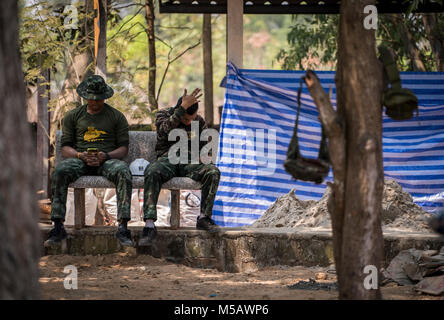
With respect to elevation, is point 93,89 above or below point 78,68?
below

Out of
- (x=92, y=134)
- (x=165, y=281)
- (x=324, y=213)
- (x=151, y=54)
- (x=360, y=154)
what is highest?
(x=151, y=54)

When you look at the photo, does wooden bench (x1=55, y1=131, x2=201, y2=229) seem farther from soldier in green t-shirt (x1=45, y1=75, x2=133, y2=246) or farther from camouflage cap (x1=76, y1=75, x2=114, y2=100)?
camouflage cap (x1=76, y1=75, x2=114, y2=100)

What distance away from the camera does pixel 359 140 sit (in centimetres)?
441

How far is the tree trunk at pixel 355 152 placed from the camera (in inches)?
172

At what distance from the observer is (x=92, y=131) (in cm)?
739

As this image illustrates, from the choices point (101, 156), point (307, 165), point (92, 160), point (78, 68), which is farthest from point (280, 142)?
point (78, 68)

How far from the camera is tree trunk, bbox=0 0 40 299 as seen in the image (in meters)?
3.14

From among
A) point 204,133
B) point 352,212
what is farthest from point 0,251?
point 204,133

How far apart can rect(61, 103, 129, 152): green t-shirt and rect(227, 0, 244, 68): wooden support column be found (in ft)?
6.21

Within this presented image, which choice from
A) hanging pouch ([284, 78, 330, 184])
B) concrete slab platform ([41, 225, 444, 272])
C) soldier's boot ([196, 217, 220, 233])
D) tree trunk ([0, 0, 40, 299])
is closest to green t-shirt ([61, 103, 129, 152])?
concrete slab platform ([41, 225, 444, 272])

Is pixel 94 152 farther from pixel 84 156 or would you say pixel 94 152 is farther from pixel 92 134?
pixel 92 134

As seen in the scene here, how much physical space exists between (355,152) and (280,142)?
147 inches

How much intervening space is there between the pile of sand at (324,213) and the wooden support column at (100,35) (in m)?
2.96
